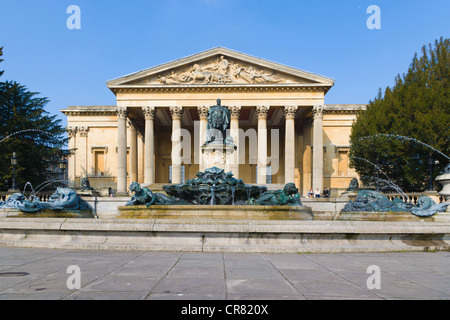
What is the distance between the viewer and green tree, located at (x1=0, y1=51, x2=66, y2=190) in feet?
107

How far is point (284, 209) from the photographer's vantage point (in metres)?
10.3

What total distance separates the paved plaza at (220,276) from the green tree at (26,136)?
97.5 ft

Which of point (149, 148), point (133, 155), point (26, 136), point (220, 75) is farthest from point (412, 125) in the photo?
point (26, 136)

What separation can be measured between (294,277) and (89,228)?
15.8ft

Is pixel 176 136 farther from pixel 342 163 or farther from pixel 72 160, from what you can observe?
pixel 342 163

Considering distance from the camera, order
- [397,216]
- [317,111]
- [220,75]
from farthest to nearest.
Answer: [220,75], [317,111], [397,216]

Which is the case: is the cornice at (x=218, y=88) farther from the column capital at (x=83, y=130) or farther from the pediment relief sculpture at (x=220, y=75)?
the column capital at (x=83, y=130)

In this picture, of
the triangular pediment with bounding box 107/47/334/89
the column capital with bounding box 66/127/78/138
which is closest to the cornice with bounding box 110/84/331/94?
the triangular pediment with bounding box 107/47/334/89

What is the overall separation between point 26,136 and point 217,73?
22652mm

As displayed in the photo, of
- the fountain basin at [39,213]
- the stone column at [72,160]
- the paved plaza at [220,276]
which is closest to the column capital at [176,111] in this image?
the stone column at [72,160]

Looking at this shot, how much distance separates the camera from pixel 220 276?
16.2ft

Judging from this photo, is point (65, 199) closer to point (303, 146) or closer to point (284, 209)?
point (284, 209)

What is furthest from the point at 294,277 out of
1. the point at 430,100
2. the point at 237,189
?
the point at 430,100

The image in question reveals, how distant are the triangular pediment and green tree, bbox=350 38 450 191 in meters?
10.7
